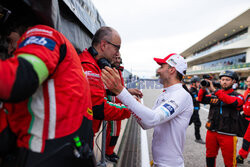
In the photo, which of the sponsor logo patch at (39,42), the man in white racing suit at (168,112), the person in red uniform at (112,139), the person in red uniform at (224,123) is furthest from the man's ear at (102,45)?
the person in red uniform at (224,123)

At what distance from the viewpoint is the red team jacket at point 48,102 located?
2.63ft

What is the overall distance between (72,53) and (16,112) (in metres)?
0.45

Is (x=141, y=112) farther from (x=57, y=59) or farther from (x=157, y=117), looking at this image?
(x=57, y=59)

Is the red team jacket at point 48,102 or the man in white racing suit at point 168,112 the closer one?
the red team jacket at point 48,102

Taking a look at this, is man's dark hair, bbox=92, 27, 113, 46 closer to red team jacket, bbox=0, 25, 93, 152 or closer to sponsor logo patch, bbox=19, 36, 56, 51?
red team jacket, bbox=0, 25, 93, 152

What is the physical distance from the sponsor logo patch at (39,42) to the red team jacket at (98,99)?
738 millimetres

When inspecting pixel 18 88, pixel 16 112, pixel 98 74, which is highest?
pixel 98 74

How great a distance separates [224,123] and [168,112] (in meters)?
2.08

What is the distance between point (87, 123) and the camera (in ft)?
3.45

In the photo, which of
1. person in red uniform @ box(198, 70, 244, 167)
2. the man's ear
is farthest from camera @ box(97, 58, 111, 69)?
person in red uniform @ box(198, 70, 244, 167)

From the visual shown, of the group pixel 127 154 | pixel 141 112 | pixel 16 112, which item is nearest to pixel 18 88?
pixel 16 112

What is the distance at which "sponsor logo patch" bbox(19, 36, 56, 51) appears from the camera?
0.79 meters

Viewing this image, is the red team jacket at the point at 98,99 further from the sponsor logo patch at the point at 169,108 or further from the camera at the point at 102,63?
the sponsor logo patch at the point at 169,108

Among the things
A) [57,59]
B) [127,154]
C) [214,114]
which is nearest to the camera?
[57,59]
